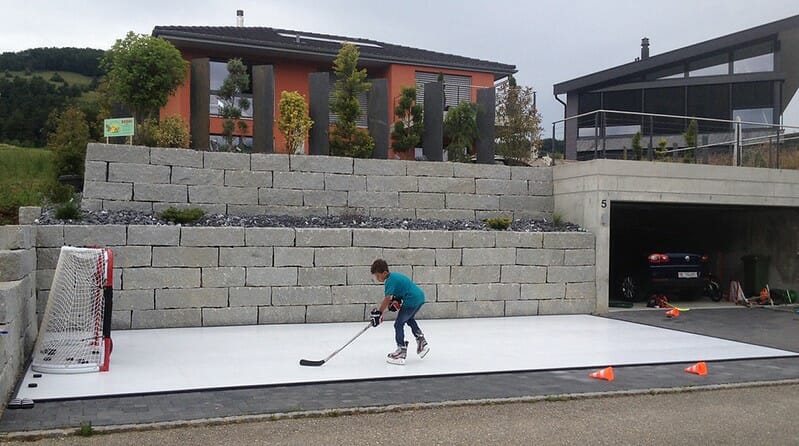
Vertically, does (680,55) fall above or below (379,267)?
above

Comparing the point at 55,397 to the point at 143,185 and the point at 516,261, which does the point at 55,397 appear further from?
Result: the point at 516,261

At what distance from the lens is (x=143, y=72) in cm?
1394

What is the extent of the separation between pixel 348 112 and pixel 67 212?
256 inches

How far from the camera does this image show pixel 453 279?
12766mm

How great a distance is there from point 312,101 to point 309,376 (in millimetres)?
8938

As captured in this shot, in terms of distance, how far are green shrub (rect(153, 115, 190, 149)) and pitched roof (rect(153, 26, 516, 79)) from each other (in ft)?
27.8

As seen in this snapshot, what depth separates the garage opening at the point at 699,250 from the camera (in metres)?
15.0

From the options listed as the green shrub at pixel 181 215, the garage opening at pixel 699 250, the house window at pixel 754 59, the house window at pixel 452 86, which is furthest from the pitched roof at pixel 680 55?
the green shrub at pixel 181 215

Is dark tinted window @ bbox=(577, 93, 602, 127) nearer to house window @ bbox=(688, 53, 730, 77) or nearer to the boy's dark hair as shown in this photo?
house window @ bbox=(688, 53, 730, 77)

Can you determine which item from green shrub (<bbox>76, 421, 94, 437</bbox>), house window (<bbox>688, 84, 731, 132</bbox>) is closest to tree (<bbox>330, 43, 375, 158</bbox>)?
green shrub (<bbox>76, 421, 94, 437</bbox>)

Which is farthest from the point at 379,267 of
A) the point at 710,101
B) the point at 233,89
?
the point at 710,101

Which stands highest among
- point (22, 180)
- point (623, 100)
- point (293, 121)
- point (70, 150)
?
point (623, 100)

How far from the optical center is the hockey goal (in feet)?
24.6

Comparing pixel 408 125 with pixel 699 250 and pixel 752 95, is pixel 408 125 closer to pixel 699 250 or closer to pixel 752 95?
pixel 699 250
